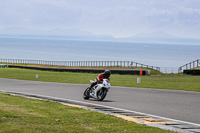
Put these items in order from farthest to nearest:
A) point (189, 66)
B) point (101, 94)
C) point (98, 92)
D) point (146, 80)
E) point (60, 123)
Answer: point (189, 66) → point (146, 80) → point (98, 92) → point (101, 94) → point (60, 123)

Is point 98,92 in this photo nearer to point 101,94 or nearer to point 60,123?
point 101,94

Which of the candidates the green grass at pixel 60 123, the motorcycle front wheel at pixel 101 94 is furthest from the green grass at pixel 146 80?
the green grass at pixel 60 123

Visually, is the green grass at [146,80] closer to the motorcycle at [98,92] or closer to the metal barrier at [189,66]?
the motorcycle at [98,92]

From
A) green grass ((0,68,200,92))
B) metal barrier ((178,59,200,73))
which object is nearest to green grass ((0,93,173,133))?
green grass ((0,68,200,92))

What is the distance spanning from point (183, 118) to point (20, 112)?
4872 millimetres

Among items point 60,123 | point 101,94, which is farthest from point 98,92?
point 60,123

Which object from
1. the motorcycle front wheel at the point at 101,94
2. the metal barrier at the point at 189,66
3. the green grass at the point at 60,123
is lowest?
the green grass at the point at 60,123

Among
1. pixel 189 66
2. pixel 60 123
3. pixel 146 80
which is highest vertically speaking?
pixel 189 66

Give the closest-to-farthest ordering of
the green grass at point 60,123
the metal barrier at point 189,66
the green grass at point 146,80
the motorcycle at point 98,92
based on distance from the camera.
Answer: the green grass at point 60,123, the motorcycle at point 98,92, the green grass at point 146,80, the metal barrier at point 189,66

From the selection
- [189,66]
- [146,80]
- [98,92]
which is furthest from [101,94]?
[189,66]

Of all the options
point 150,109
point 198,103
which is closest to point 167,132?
point 150,109

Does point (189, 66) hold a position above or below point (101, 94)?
above

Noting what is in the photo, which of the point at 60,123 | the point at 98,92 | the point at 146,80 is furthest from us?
the point at 146,80

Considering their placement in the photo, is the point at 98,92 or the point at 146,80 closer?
the point at 98,92
